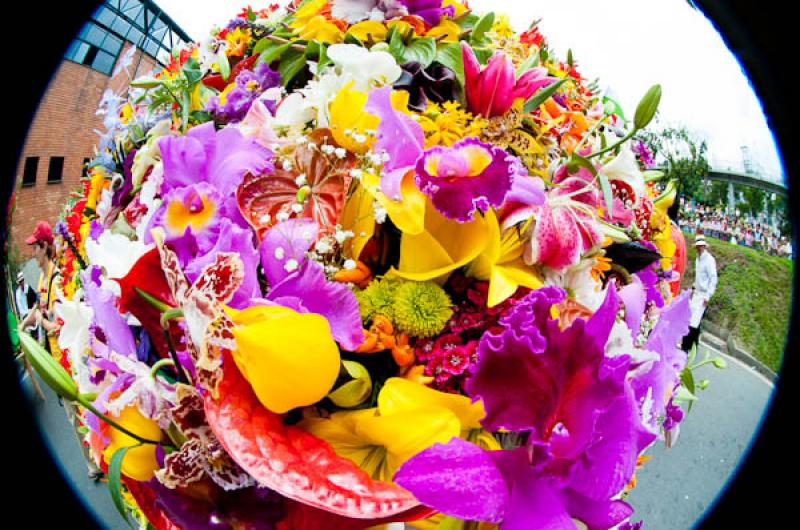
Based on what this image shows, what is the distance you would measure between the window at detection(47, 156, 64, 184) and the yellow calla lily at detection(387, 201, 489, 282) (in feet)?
4.37

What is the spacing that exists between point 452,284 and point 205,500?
0.38 m

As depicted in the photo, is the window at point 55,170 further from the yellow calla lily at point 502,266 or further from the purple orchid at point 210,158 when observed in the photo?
the yellow calla lily at point 502,266

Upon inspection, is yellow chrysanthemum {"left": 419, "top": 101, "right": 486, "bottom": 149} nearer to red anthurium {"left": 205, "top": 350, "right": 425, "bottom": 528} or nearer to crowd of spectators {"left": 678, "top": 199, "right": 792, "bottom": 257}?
red anthurium {"left": 205, "top": 350, "right": 425, "bottom": 528}

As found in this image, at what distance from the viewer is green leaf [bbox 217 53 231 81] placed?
100 centimetres

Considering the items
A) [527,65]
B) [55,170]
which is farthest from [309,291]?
[55,170]

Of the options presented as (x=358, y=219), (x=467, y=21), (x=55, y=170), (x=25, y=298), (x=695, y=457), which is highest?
(x=467, y=21)

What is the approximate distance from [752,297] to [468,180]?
1.02 meters

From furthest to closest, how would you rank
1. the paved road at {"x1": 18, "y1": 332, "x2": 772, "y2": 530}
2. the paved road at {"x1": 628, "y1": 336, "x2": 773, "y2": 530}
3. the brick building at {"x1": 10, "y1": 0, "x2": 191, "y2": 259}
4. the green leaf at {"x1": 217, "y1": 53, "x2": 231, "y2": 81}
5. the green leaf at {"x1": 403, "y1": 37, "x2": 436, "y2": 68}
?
the paved road at {"x1": 628, "y1": 336, "x2": 773, "y2": 530} → the paved road at {"x1": 18, "y1": 332, "x2": 772, "y2": 530} → the brick building at {"x1": 10, "y1": 0, "x2": 191, "y2": 259} → the green leaf at {"x1": 217, "y1": 53, "x2": 231, "y2": 81} → the green leaf at {"x1": 403, "y1": 37, "x2": 436, "y2": 68}

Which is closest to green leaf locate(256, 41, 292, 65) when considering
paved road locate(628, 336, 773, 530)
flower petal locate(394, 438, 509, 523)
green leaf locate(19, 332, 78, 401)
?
green leaf locate(19, 332, 78, 401)

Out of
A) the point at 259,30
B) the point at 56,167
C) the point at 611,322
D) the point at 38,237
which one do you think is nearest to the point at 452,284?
the point at 611,322

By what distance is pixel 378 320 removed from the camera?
2.03ft

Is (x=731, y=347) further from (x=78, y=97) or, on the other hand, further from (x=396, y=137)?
(x=78, y=97)

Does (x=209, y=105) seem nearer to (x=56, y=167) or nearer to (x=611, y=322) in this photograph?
(x=611, y=322)

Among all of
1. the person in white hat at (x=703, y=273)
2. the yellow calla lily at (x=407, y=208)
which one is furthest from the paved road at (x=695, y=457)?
the yellow calla lily at (x=407, y=208)
